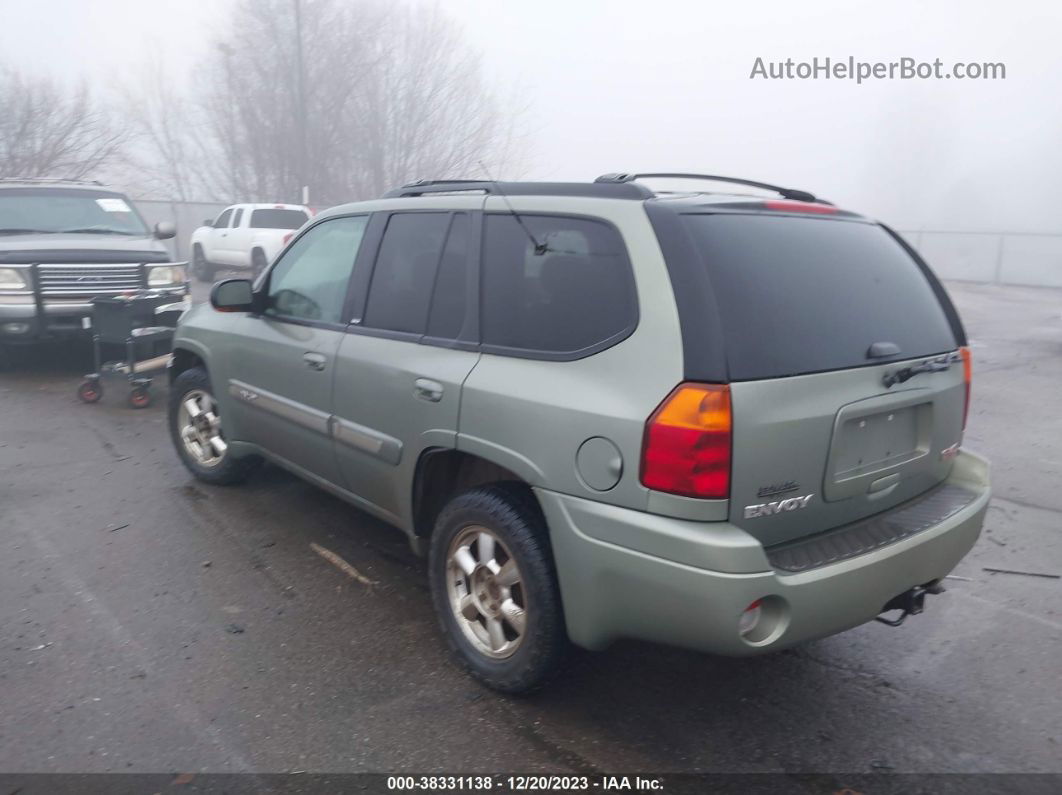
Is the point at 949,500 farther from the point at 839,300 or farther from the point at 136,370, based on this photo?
the point at 136,370

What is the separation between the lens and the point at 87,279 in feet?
27.9

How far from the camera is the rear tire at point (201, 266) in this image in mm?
21188

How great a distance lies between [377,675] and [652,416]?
160 centimetres

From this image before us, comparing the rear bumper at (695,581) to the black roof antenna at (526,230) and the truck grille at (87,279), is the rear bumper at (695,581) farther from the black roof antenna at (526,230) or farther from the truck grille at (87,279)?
the truck grille at (87,279)

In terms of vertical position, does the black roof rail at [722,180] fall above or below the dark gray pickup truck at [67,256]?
above

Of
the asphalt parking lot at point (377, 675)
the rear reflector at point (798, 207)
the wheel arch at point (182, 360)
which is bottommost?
the asphalt parking lot at point (377, 675)

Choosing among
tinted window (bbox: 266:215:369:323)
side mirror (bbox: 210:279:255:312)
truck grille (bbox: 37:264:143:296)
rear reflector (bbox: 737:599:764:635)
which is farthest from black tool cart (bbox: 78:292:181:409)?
rear reflector (bbox: 737:599:764:635)

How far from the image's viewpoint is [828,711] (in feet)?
10.3

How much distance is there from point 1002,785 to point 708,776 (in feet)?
3.06

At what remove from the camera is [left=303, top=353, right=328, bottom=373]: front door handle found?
4062 millimetres

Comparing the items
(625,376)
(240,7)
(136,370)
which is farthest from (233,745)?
(240,7)

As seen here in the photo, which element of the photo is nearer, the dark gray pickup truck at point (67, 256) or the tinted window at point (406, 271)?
the tinted window at point (406, 271)

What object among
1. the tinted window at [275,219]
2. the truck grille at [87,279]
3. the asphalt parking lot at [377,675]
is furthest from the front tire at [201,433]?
the tinted window at [275,219]

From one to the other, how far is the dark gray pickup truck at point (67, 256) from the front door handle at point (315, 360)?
4.48m
